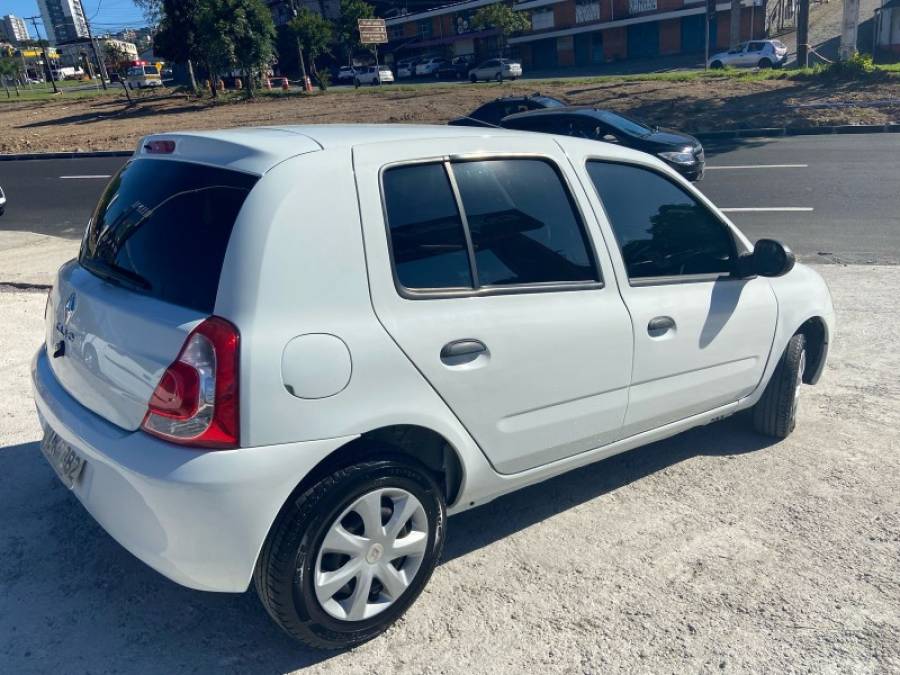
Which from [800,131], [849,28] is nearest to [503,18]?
[849,28]

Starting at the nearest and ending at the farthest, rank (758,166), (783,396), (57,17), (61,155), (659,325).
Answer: (659,325) < (783,396) < (758,166) < (61,155) < (57,17)

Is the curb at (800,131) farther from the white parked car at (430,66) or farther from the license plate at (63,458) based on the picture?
the white parked car at (430,66)

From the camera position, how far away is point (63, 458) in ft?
9.68

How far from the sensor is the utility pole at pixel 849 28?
1021 inches

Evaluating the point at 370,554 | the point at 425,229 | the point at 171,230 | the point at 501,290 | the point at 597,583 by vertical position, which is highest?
the point at 171,230

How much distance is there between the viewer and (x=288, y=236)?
2.57 meters

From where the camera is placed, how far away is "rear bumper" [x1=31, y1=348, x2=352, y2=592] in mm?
2416

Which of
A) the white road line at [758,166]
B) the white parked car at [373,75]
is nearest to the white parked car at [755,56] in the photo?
the white parked car at [373,75]

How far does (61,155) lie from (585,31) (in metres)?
49.1

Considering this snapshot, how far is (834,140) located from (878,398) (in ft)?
49.2

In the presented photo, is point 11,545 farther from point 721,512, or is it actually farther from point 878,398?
point 878,398

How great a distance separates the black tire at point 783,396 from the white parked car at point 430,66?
58.0 m

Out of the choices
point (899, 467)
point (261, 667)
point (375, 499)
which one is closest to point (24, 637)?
point (261, 667)

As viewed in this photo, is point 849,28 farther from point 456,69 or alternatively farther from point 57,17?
point 57,17
